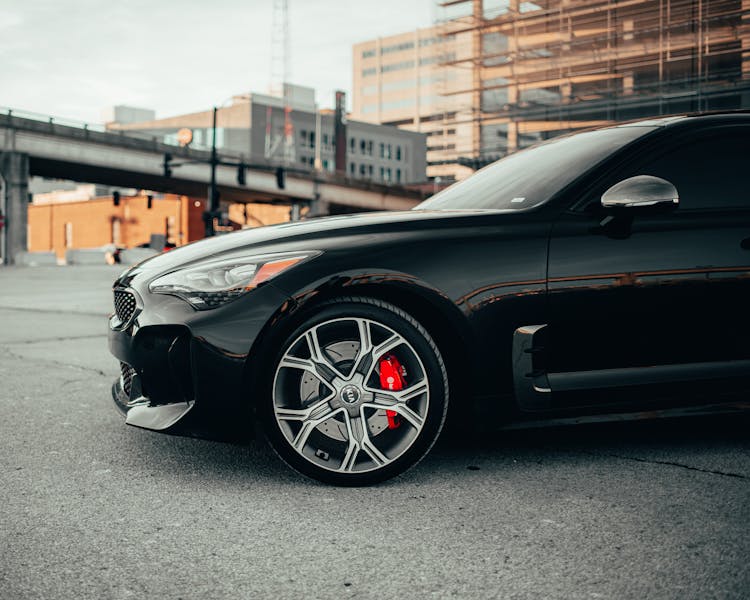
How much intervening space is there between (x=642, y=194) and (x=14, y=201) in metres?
47.4

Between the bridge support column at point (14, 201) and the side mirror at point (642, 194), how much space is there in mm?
45615

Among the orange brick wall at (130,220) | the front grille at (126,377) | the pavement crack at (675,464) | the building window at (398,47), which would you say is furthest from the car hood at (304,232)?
the building window at (398,47)

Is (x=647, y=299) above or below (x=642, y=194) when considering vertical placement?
below

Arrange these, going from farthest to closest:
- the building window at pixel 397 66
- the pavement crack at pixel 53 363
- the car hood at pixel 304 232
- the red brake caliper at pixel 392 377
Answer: the building window at pixel 397 66
the pavement crack at pixel 53 363
the car hood at pixel 304 232
the red brake caliper at pixel 392 377

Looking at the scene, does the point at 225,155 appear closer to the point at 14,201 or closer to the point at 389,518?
the point at 14,201

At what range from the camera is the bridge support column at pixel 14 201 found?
4497 centimetres

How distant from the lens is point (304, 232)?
3.45 metres

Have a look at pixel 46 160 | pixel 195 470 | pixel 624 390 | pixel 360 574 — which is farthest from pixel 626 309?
pixel 46 160

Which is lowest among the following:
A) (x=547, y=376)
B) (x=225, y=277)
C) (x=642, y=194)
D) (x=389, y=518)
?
(x=389, y=518)

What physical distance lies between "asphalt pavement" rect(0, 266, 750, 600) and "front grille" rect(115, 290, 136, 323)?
0.63 metres

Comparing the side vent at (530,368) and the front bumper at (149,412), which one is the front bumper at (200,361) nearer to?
the front bumper at (149,412)

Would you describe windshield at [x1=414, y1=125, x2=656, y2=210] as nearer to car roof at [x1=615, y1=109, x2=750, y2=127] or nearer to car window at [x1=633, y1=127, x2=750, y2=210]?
car roof at [x1=615, y1=109, x2=750, y2=127]

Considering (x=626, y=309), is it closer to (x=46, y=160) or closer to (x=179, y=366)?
(x=179, y=366)

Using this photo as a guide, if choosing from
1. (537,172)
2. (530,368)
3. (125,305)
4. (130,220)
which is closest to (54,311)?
(125,305)
